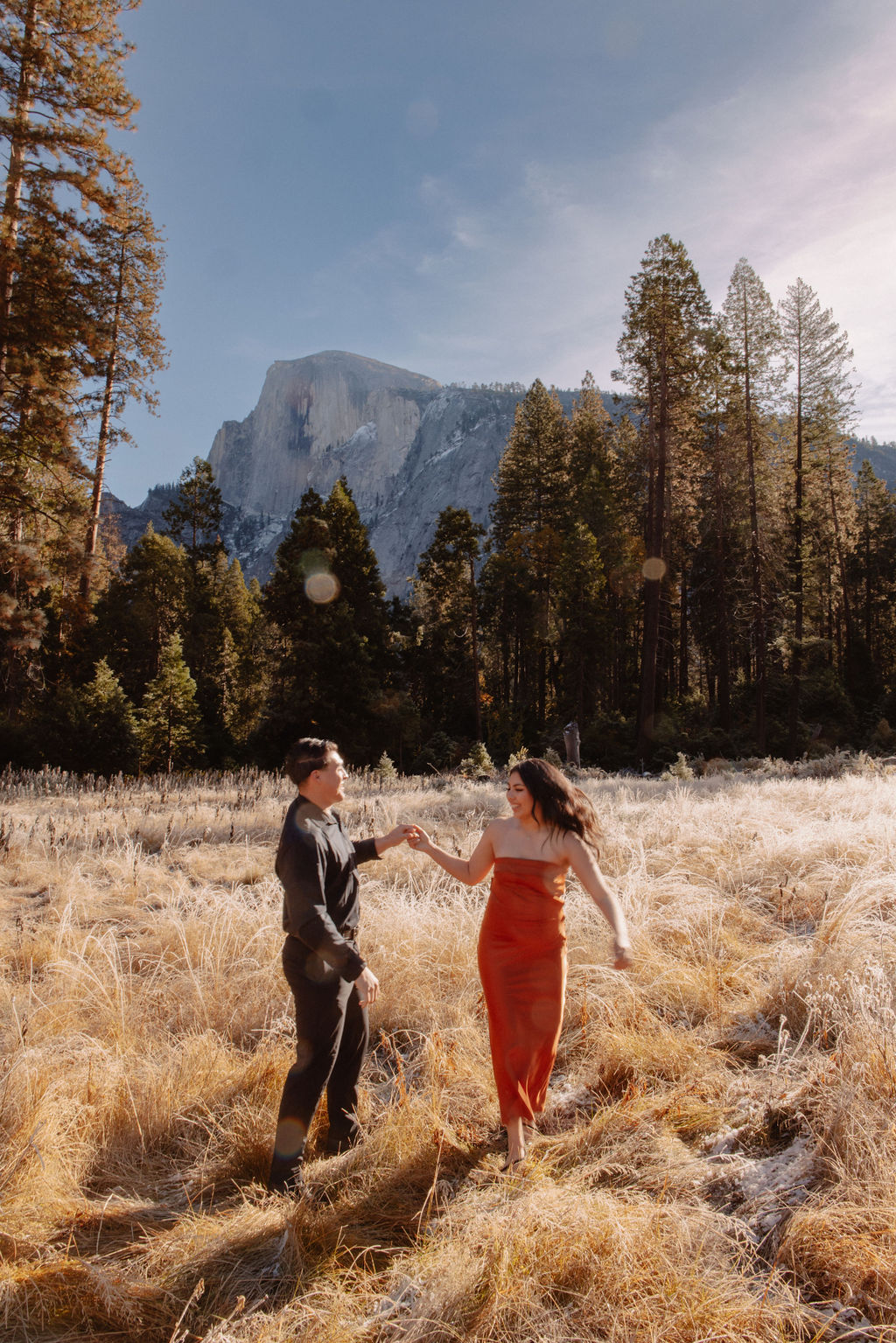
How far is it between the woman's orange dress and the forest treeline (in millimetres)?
12171

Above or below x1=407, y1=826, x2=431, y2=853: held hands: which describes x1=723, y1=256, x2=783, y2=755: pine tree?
above

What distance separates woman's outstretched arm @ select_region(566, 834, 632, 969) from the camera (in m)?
2.64

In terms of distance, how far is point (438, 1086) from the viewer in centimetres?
321

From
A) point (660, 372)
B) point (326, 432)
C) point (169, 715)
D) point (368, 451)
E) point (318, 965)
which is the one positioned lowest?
point (318, 965)

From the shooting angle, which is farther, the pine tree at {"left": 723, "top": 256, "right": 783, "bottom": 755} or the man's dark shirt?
the pine tree at {"left": 723, "top": 256, "right": 783, "bottom": 755}

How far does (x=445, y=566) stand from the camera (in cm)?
3095

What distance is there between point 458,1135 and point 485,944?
917 mm

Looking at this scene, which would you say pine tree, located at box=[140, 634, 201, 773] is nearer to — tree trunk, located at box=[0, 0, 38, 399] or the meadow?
tree trunk, located at box=[0, 0, 38, 399]

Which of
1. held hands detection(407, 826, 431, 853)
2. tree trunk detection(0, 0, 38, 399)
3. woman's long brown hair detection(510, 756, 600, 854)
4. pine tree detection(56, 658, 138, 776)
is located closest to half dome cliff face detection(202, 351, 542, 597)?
pine tree detection(56, 658, 138, 776)

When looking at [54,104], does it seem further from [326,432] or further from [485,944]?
[326,432]

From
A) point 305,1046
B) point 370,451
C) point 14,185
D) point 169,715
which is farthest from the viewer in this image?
point 370,451

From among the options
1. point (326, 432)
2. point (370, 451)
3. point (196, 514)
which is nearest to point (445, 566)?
point (196, 514)

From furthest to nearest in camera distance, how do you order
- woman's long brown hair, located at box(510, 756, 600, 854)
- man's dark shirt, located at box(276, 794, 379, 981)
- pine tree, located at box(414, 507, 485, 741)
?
pine tree, located at box(414, 507, 485, 741)
woman's long brown hair, located at box(510, 756, 600, 854)
man's dark shirt, located at box(276, 794, 379, 981)

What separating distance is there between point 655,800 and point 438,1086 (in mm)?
7839
